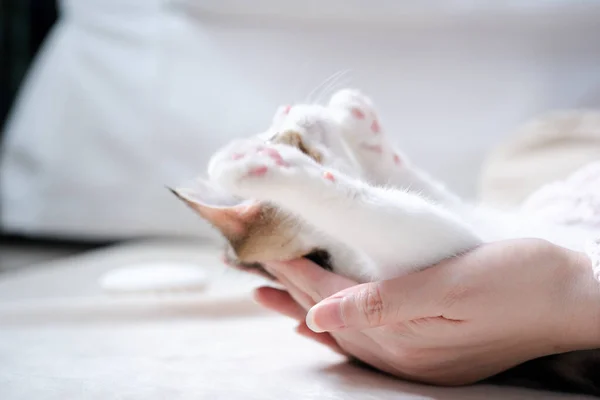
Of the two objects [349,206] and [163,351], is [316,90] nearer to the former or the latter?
[349,206]

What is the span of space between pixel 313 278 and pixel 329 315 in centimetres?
10

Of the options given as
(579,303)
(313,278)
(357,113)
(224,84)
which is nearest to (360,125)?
(357,113)

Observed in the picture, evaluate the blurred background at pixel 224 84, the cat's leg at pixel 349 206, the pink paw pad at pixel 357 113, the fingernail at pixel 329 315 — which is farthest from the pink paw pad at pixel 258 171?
the blurred background at pixel 224 84

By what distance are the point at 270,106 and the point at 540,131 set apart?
2.30 ft

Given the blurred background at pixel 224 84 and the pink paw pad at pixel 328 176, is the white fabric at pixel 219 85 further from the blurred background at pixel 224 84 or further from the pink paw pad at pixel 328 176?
the pink paw pad at pixel 328 176

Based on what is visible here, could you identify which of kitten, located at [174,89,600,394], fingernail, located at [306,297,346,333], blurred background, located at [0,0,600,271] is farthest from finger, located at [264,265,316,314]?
blurred background, located at [0,0,600,271]

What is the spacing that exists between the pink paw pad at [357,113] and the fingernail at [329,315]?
0.25 m

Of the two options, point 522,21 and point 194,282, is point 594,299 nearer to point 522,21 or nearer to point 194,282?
point 194,282

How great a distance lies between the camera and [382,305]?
61cm

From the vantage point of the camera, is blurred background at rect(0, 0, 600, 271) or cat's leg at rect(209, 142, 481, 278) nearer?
cat's leg at rect(209, 142, 481, 278)

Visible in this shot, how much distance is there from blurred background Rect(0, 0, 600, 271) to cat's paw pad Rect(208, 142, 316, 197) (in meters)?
1.19

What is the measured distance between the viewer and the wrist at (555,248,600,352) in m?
0.65

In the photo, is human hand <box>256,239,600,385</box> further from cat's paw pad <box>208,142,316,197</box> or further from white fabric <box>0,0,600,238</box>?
white fabric <box>0,0,600,238</box>

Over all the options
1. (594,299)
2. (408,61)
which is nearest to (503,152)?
(408,61)
